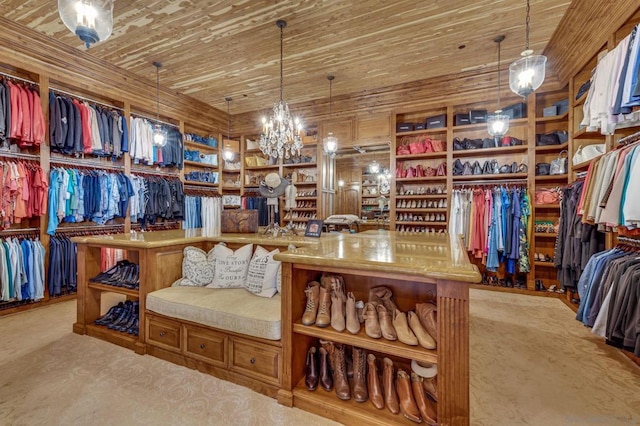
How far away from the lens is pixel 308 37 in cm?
321

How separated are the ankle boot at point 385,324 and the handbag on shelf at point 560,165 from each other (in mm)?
3737

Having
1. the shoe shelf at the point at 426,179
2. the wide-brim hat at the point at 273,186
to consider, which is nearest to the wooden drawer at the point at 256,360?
the wide-brim hat at the point at 273,186

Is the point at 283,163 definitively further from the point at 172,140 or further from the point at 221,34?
the point at 221,34

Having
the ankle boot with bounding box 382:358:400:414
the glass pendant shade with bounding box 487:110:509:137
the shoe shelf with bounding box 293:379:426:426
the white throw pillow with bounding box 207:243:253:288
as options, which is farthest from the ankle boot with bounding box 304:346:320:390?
the glass pendant shade with bounding box 487:110:509:137

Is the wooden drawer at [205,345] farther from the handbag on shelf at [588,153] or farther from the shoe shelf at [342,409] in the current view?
the handbag on shelf at [588,153]

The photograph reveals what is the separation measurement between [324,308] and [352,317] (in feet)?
0.55

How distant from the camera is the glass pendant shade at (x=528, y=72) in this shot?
249cm

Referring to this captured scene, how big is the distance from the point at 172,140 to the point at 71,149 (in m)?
1.51

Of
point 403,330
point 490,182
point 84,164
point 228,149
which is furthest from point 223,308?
point 228,149

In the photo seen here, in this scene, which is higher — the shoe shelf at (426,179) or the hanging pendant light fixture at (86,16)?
the hanging pendant light fixture at (86,16)

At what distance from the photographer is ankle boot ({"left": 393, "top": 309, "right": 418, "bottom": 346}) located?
1.29 m

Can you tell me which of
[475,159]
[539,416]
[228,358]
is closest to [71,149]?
[228,358]

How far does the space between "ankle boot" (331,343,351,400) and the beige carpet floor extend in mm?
162

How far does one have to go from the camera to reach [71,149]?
350cm
